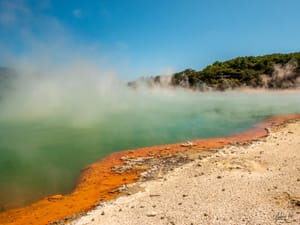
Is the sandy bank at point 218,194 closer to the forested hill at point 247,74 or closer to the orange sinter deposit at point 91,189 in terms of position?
the orange sinter deposit at point 91,189

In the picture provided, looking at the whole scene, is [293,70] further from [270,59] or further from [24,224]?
[24,224]

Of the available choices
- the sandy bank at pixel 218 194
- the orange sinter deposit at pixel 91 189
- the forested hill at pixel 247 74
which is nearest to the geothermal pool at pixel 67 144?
the orange sinter deposit at pixel 91 189

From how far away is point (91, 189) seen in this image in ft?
53.2

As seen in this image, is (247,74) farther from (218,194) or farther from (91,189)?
(218,194)

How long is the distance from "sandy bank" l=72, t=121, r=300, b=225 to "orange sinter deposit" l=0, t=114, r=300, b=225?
3.90 ft

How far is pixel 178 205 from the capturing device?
1162cm

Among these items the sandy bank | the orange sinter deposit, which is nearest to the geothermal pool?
the orange sinter deposit

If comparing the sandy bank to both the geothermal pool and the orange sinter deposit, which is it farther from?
the geothermal pool

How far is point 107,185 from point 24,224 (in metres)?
4.85

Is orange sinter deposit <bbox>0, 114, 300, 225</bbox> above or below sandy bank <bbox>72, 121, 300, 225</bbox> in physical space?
below

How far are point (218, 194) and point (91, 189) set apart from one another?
7088 millimetres

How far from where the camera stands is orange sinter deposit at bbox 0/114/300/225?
13.4 meters

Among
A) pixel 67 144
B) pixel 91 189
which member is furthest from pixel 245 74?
pixel 91 189

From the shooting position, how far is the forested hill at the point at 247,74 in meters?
79.8
